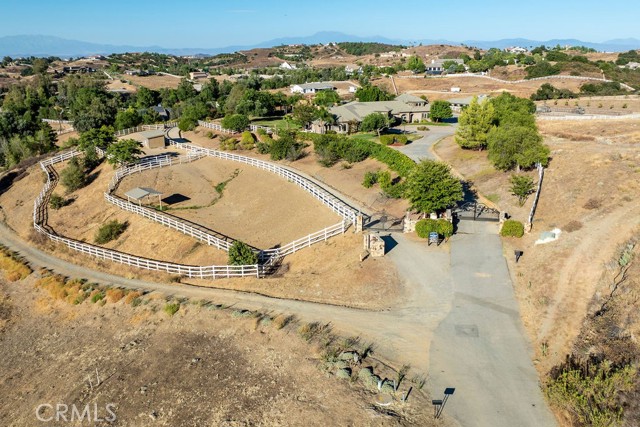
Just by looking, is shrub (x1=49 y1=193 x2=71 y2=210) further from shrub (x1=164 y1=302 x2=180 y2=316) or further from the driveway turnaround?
the driveway turnaround

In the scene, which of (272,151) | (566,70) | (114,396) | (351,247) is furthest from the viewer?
(566,70)

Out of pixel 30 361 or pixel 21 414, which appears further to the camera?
pixel 30 361

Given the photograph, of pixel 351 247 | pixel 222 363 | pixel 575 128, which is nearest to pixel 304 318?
pixel 222 363

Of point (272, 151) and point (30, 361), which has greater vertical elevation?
point (272, 151)

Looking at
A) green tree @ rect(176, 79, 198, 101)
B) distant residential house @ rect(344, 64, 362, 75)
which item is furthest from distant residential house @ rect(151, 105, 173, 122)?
distant residential house @ rect(344, 64, 362, 75)

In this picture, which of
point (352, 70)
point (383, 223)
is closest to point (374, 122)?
point (383, 223)

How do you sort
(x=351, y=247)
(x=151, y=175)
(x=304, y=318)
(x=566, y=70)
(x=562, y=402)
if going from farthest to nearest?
1. (x=566, y=70)
2. (x=151, y=175)
3. (x=351, y=247)
4. (x=304, y=318)
5. (x=562, y=402)

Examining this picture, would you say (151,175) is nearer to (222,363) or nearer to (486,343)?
(222,363)
